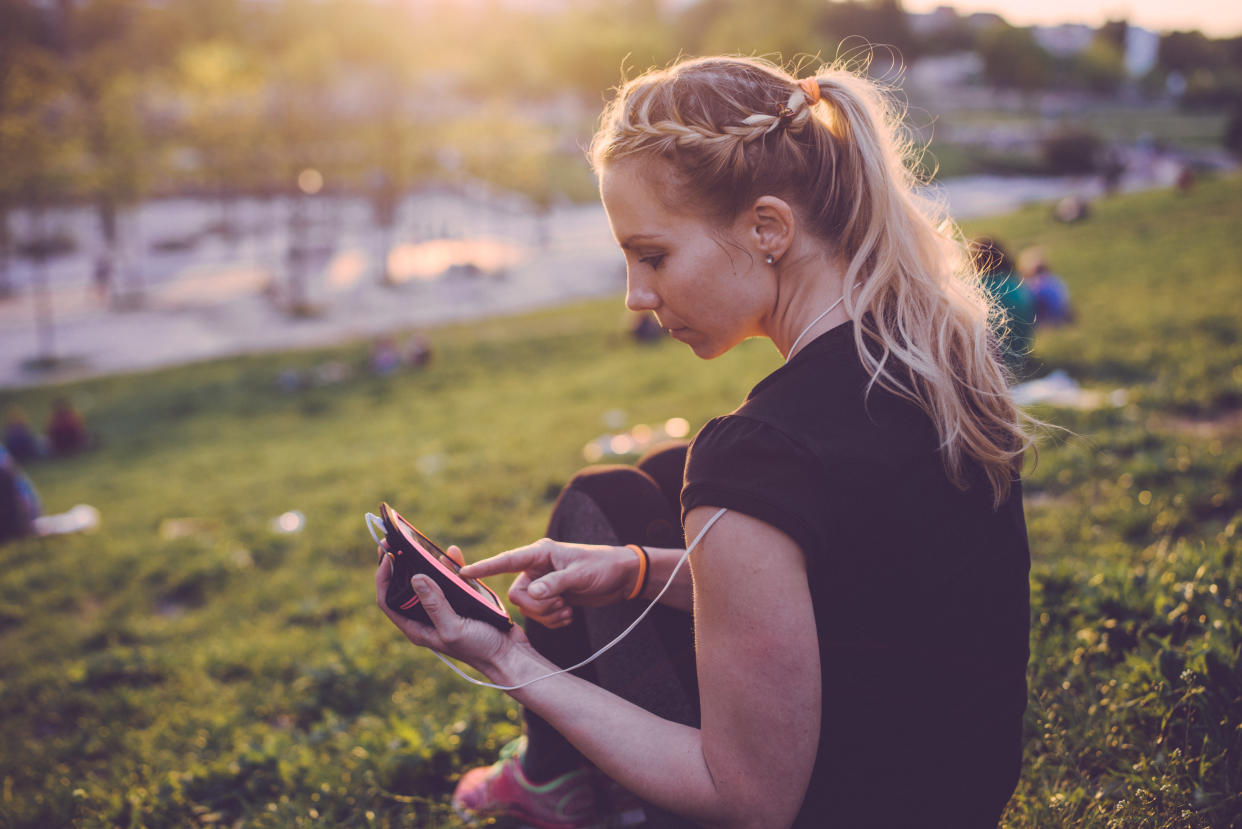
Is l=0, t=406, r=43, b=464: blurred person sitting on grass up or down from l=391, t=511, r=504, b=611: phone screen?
down

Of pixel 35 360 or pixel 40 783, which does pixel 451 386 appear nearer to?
pixel 40 783

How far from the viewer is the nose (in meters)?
2.05

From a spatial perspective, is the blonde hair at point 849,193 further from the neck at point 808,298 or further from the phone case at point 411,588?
the phone case at point 411,588

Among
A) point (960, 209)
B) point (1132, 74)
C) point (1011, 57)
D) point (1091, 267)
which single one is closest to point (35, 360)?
point (1091, 267)

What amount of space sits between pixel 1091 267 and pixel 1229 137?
43676 millimetres

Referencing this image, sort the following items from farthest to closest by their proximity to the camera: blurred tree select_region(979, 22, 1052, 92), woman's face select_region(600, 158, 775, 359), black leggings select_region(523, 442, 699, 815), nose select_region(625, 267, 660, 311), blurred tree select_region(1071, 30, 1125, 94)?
blurred tree select_region(1071, 30, 1125, 94) < blurred tree select_region(979, 22, 1052, 92) < black leggings select_region(523, 442, 699, 815) < nose select_region(625, 267, 660, 311) < woman's face select_region(600, 158, 775, 359)

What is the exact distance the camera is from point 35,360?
85.2 feet

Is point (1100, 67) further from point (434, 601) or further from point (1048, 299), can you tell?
point (434, 601)

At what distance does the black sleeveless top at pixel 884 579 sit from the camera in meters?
1.54

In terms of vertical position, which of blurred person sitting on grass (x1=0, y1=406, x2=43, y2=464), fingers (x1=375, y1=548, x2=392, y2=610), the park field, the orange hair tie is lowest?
blurred person sitting on grass (x1=0, y1=406, x2=43, y2=464)

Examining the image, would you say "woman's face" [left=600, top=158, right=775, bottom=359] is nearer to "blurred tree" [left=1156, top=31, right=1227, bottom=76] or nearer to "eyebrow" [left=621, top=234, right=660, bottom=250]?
"eyebrow" [left=621, top=234, right=660, bottom=250]

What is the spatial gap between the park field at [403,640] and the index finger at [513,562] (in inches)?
41.9

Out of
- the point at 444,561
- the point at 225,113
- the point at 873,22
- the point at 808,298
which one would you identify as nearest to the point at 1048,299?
the point at 808,298

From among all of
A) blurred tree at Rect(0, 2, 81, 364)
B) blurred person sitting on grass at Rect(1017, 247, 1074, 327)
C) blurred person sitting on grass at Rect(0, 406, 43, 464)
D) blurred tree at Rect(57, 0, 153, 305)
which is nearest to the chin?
blurred person sitting on grass at Rect(1017, 247, 1074, 327)
